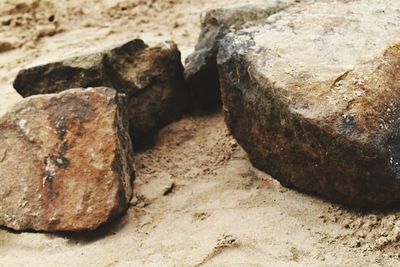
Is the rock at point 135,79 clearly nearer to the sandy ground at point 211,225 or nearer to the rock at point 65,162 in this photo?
the sandy ground at point 211,225

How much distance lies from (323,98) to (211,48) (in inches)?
36.0

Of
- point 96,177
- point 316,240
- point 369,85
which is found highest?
point 369,85

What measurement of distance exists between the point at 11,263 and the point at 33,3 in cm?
258

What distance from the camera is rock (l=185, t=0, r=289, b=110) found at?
3.13 m

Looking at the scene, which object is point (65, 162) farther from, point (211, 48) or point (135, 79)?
point (211, 48)

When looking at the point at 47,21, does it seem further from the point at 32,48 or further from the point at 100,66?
the point at 100,66

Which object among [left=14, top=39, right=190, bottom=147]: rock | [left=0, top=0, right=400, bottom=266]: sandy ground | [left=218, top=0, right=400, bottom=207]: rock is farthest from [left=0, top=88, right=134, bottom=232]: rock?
[left=218, top=0, right=400, bottom=207]: rock

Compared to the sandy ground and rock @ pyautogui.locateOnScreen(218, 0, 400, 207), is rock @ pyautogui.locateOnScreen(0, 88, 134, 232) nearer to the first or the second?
the sandy ground

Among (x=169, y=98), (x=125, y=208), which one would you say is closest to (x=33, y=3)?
(x=169, y=98)

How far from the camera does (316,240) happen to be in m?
2.27

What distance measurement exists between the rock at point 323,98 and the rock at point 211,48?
1.32 ft

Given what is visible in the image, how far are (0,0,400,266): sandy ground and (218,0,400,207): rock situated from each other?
0.32 feet

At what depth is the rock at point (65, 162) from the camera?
2484 millimetres

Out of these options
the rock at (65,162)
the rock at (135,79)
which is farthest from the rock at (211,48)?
the rock at (65,162)
